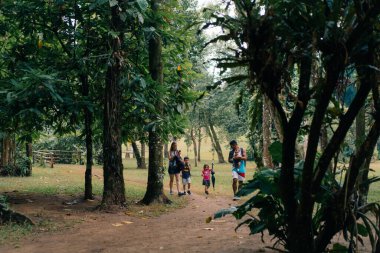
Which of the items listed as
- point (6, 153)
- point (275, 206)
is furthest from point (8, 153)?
point (275, 206)

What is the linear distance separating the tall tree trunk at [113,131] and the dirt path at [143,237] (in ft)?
2.39

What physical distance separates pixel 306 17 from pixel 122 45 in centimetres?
818

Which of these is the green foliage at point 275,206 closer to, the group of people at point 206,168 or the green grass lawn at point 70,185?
the green grass lawn at point 70,185

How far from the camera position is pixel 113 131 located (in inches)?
408

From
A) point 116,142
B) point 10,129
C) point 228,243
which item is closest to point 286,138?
point 228,243

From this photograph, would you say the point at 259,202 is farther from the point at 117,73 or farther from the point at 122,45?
the point at 122,45

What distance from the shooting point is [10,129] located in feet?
38.5

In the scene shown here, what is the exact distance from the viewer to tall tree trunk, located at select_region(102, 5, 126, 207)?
34.0 ft

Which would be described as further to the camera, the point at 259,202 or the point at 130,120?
the point at 130,120

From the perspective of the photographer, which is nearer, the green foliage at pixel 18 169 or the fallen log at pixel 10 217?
the fallen log at pixel 10 217

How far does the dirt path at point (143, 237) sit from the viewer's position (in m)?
6.21

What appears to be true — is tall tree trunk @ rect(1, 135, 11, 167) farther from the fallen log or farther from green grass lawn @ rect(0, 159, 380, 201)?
the fallen log

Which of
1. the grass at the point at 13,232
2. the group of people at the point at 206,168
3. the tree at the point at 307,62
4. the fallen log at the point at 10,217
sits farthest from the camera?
the group of people at the point at 206,168

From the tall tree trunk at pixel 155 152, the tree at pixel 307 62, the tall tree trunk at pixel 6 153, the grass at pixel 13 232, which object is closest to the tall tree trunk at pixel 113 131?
the tall tree trunk at pixel 155 152
